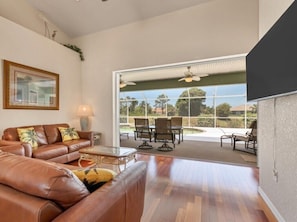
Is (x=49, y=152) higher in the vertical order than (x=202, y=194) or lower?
higher

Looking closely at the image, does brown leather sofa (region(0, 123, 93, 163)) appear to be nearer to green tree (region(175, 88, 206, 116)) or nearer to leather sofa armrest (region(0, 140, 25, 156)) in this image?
leather sofa armrest (region(0, 140, 25, 156))

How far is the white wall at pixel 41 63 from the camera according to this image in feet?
10.8

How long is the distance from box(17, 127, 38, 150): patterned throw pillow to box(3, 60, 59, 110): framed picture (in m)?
0.56

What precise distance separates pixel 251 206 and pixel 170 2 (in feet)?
13.0

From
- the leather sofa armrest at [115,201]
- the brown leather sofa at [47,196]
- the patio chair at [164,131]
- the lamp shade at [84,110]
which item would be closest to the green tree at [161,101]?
the patio chair at [164,131]

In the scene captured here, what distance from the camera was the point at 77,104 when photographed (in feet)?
16.2

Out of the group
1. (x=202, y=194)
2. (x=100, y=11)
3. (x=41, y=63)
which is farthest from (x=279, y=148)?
(x=41, y=63)

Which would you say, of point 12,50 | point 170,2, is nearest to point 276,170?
point 170,2

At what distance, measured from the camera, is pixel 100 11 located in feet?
13.2

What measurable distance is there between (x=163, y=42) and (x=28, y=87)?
3.24 meters

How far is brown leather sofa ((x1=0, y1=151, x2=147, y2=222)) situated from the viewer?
754mm

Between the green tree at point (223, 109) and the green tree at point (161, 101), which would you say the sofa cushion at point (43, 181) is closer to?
the green tree at point (223, 109)

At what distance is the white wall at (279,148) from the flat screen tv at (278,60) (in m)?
0.22

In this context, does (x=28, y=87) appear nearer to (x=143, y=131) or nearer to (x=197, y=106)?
(x=143, y=131)
